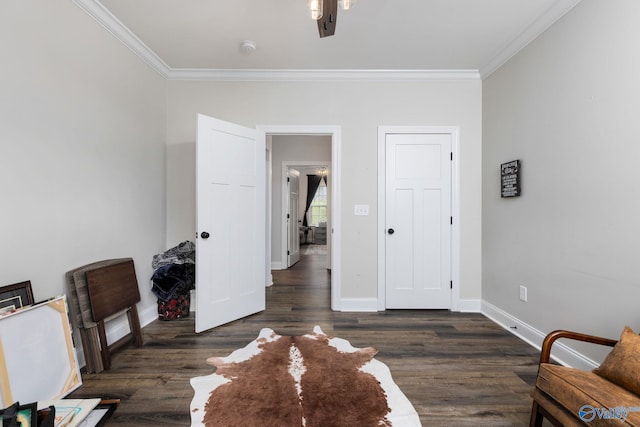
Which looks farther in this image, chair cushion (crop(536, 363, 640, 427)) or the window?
the window

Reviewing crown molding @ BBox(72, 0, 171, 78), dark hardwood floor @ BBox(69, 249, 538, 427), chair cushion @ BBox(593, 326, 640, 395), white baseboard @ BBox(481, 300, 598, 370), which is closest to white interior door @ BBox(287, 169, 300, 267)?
dark hardwood floor @ BBox(69, 249, 538, 427)

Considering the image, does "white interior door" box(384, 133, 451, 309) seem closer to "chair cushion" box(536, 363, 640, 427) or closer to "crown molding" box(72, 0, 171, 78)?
"chair cushion" box(536, 363, 640, 427)

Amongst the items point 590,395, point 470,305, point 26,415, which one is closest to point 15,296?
point 26,415

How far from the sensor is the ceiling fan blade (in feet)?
4.47

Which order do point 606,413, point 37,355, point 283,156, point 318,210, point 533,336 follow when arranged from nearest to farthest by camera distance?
point 606,413
point 37,355
point 533,336
point 283,156
point 318,210

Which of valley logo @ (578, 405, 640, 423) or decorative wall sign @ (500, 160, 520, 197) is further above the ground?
decorative wall sign @ (500, 160, 520, 197)

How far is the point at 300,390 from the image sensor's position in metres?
1.68

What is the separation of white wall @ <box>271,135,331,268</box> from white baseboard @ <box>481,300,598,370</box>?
11.7 feet

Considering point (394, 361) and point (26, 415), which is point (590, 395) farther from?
point (26, 415)

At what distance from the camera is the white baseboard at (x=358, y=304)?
306 cm

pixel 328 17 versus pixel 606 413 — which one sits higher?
pixel 328 17

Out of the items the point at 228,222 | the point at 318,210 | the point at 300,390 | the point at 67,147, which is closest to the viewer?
the point at 300,390

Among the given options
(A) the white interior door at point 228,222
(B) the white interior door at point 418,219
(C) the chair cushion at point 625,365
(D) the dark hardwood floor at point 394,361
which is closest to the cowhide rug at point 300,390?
(D) the dark hardwood floor at point 394,361

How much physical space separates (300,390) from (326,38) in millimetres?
2805
